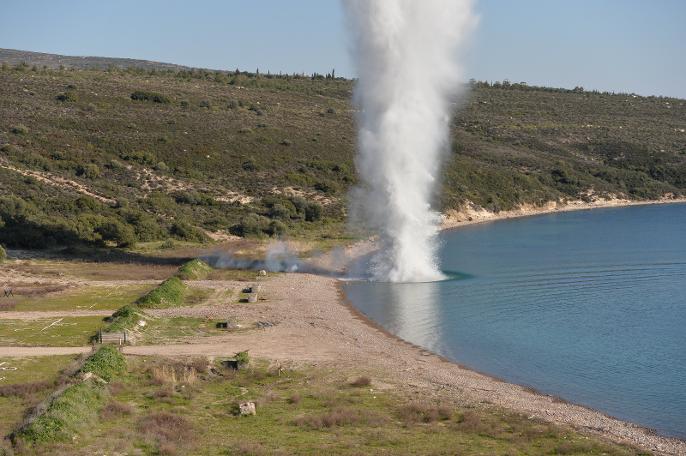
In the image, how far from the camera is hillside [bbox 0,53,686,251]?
198 ft

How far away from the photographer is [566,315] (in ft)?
121

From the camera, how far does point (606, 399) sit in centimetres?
2517

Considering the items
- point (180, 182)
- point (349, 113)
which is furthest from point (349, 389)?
point (349, 113)

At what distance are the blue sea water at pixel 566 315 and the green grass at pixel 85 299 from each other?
30.6 ft

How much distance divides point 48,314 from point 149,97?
64.8 m

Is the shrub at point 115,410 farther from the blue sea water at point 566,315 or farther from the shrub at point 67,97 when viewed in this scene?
the shrub at point 67,97

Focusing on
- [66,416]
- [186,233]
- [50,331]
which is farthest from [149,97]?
[66,416]

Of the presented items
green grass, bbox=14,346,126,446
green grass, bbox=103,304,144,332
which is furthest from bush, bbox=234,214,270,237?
green grass, bbox=14,346,126,446

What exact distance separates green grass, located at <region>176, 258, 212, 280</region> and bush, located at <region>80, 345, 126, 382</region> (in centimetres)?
1647

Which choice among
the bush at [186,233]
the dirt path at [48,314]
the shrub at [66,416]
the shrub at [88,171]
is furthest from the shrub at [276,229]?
the shrub at [66,416]

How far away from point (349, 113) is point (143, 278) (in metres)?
67.8

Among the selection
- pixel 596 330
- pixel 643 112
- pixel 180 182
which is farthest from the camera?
pixel 643 112

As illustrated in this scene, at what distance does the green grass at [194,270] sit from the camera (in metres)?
43.4

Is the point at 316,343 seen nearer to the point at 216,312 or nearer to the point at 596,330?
the point at 216,312
